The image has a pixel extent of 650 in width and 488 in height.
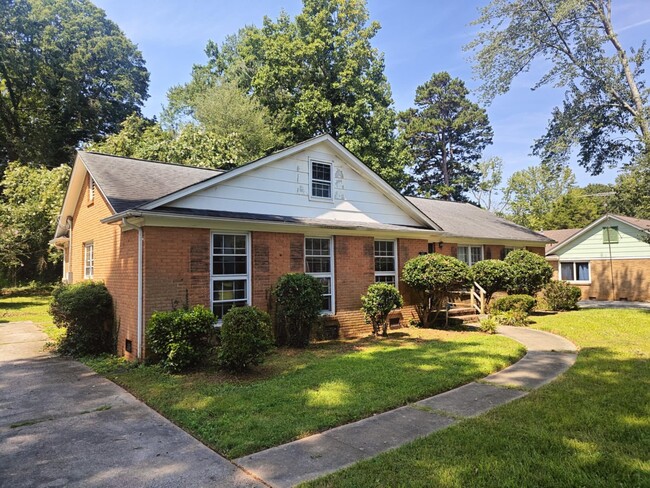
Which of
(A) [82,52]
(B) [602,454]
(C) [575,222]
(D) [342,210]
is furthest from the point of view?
(C) [575,222]

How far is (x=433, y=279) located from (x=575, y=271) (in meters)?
19.3

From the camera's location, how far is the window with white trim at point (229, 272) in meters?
9.46

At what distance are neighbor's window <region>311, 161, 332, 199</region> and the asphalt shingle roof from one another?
2.75 metres

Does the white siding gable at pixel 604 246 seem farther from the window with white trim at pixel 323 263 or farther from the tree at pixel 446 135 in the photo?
the window with white trim at pixel 323 263

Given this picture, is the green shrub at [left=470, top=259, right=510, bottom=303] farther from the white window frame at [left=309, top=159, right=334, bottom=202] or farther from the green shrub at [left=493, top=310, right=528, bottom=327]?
the white window frame at [left=309, top=159, right=334, bottom=202]

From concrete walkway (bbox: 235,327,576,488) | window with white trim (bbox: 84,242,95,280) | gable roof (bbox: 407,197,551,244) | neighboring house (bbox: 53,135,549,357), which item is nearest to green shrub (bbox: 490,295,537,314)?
gable roof (bbox: 407,197,551,244)

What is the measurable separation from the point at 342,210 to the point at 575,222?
37.4m

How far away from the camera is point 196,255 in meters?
9.04

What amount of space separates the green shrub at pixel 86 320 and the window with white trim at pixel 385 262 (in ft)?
25.5

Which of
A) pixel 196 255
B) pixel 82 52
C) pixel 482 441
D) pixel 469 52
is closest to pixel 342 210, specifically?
pixel 196 255

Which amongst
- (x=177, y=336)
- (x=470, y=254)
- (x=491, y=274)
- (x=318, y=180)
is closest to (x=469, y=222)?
(x=470, y=254)

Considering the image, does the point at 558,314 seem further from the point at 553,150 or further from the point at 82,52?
the point at 82,52

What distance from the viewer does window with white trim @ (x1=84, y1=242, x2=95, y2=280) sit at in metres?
12.3

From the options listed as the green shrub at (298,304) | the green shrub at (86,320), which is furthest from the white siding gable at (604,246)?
the green shrub at (86,320)
